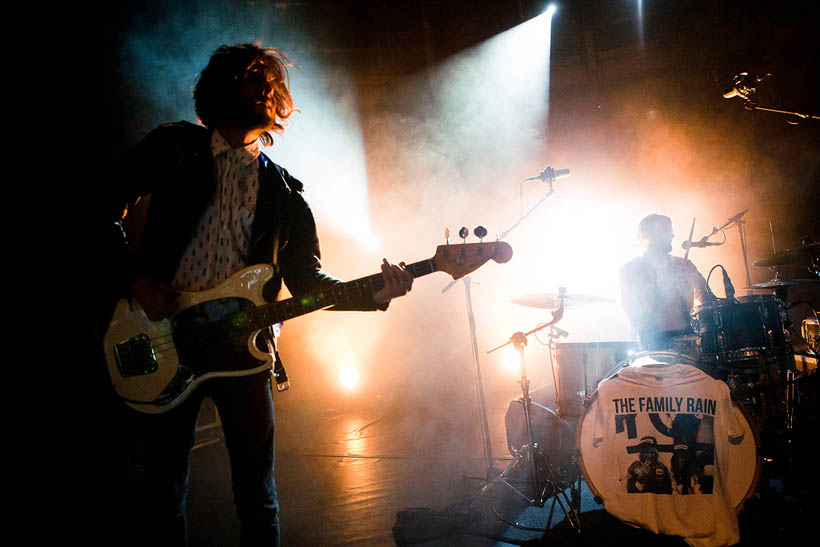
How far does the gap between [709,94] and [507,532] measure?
8071mm

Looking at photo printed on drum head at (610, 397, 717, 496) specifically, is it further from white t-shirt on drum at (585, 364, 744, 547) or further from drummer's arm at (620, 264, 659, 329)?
drummer's arm at (620, 264, 659, 329)

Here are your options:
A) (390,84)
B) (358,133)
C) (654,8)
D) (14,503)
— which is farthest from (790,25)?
(14,503)

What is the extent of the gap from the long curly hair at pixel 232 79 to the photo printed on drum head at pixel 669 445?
258cm

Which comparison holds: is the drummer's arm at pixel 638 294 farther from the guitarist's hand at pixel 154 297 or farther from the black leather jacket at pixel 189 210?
the guitarist's hand at pixel 154 297

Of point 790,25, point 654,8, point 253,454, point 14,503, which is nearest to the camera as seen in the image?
point 253,454

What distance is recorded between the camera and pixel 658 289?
3725 mm

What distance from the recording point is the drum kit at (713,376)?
8.64ft

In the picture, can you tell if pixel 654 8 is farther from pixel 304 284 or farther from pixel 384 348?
pixel 304 284

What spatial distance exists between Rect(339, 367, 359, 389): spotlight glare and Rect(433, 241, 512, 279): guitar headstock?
650 cm

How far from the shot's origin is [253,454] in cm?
152

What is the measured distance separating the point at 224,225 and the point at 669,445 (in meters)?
2.65

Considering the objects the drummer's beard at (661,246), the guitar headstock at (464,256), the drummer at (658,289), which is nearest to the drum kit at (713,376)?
the drummer at (658,289)

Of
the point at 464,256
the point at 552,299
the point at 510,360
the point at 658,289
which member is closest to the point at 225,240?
the point at 464,256

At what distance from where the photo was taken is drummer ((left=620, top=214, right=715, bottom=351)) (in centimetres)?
356
